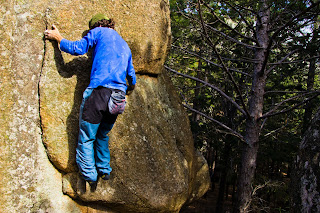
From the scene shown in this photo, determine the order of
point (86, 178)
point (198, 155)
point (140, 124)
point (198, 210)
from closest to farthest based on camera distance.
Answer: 1. point (86, 178)
2. point (140, 124)
3. point (198, 155)
4. point (198, 210)

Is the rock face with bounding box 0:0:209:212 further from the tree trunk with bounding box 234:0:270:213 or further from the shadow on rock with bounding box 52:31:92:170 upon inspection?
the tree trunk with bounding box 234:0:270:213

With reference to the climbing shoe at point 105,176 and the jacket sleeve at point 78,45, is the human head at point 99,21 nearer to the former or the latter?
the jacket sleeve at point 78,45

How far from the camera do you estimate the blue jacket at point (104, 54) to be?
348 cm

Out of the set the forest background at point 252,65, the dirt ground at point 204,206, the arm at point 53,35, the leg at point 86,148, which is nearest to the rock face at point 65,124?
the arm at point 53,35

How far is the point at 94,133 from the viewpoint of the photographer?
353cm

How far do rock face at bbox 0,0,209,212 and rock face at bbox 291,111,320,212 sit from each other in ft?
6.77

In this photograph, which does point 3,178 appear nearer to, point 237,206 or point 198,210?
point 237,206

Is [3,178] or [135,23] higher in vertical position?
[135,23]

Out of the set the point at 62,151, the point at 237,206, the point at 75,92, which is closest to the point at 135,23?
the point at 75,92

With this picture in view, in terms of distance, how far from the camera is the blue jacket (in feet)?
11.4

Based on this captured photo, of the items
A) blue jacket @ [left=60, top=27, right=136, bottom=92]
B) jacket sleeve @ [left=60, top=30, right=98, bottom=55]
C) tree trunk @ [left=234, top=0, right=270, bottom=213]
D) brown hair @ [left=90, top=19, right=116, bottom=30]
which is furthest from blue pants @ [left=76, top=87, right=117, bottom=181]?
tree trunk @ [left=234, top=0, right=270, bottom=213]

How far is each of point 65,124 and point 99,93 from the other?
746mm

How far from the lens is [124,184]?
13.1 feet

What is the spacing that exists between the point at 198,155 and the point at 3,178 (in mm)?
4115
